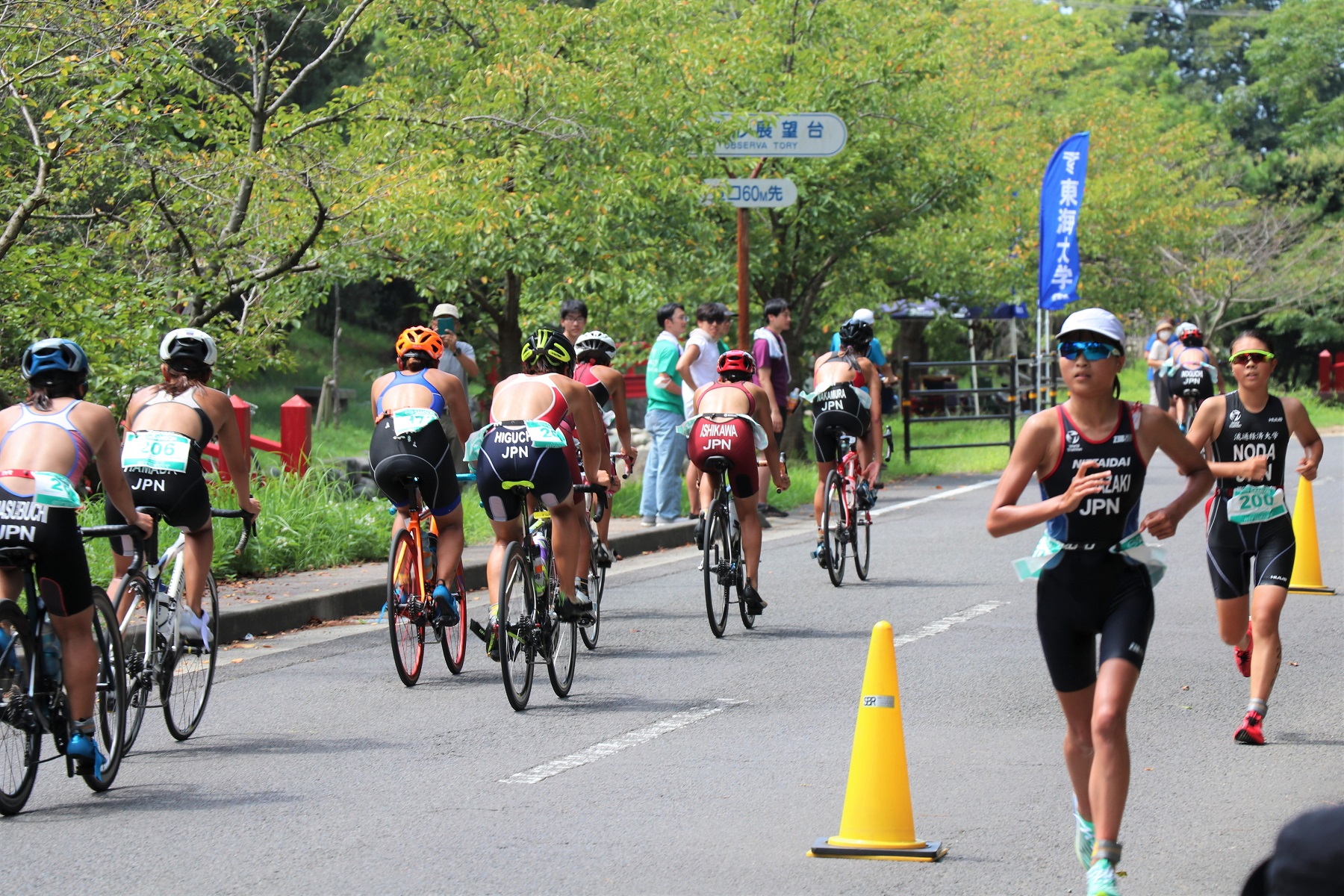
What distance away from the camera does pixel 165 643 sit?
685 cm

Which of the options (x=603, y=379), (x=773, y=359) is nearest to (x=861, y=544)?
(x=603, y=379)

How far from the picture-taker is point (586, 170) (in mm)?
17109

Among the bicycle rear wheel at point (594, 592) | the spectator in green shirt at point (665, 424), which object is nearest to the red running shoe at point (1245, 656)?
the bicycle rear wheel at point (594, 592)

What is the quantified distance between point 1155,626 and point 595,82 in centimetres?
936

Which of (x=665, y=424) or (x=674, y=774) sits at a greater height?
(x=665, y=424)

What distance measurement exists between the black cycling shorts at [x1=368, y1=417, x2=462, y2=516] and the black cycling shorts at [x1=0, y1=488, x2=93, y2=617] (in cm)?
225

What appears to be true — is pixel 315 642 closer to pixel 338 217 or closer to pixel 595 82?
→ pixel 338 217

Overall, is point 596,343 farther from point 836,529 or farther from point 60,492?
point 60,492

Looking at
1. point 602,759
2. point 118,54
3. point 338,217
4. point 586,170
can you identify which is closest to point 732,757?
point 602,759

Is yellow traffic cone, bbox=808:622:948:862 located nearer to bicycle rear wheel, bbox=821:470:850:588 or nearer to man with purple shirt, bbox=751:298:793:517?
bicycle rear wheel, bbox=821:470:850:588

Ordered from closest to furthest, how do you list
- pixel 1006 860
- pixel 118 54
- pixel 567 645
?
1. pixel 1006 860
2. pixel 567 645
3. pixel 118 54

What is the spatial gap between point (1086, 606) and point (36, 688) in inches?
147

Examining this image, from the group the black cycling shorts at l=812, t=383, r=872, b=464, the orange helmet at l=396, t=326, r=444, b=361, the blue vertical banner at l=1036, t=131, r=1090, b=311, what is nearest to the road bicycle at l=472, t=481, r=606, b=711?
the orange helmet at l=396, t=326, r=444, b=361

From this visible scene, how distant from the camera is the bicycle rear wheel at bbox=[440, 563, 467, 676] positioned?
845 centimetres
